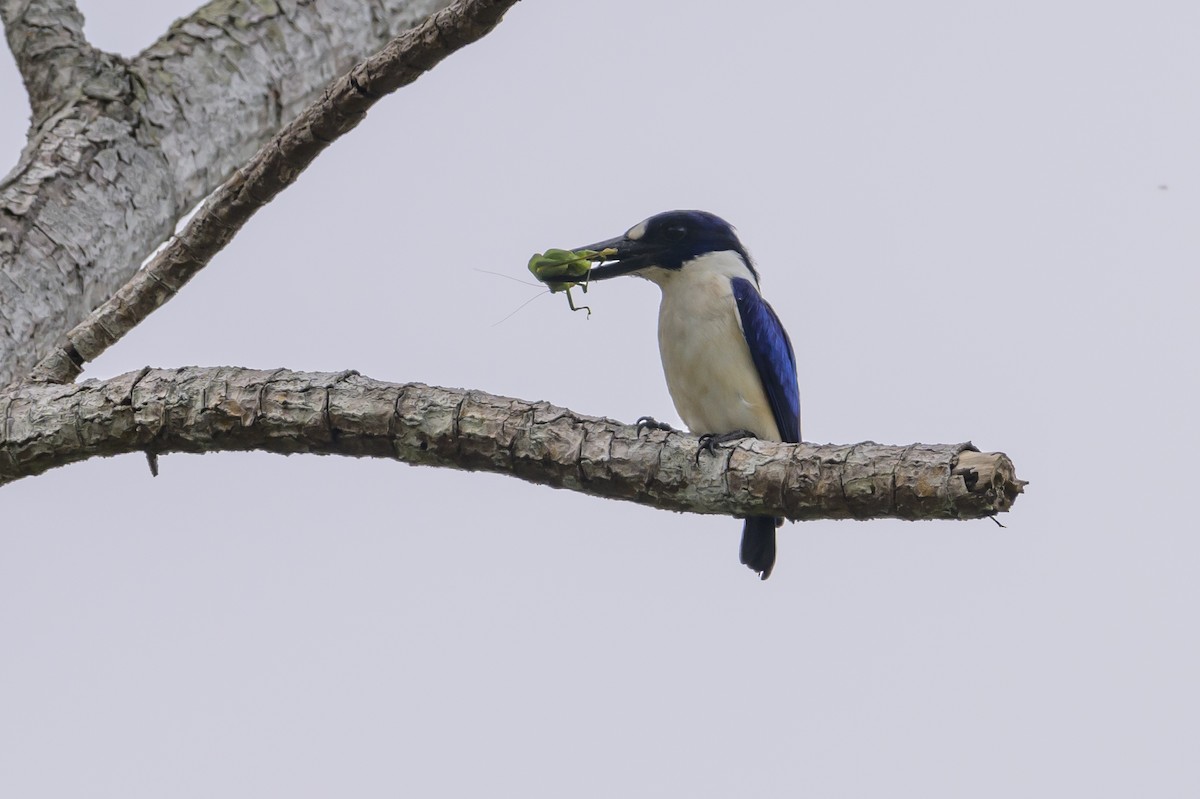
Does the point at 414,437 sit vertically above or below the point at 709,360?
below

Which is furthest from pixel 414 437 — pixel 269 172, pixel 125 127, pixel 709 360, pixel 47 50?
pixel 709 360

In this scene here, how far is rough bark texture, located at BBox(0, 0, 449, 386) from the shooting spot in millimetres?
4516

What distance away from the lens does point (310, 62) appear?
18.4 feet

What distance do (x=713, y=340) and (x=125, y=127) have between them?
2918 millimetres

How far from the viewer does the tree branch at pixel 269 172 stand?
412 centimetres

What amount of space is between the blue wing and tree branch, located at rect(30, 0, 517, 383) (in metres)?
2.62

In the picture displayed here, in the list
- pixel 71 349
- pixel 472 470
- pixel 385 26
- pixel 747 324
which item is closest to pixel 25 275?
pixel 71 349

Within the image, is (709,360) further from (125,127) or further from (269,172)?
(125,127)

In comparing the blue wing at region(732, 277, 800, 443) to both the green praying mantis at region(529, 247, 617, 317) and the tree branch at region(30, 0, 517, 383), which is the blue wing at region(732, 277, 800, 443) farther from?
the tree branch at region(30, 0, 517, 383)

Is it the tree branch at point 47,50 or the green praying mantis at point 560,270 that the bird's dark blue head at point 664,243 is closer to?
the green praying mantis at point 560,270

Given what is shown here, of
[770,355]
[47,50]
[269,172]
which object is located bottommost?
[269,172]

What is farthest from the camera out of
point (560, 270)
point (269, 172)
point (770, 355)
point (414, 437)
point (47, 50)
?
point (770, 355)

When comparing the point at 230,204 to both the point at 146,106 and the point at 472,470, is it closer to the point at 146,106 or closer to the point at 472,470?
the point at 146,106

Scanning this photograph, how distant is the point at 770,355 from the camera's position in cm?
644
